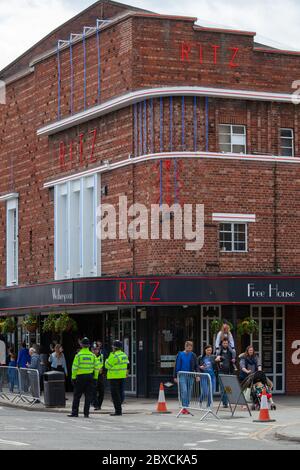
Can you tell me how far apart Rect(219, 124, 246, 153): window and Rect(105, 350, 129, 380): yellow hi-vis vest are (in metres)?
10.3

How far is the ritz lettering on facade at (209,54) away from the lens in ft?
131

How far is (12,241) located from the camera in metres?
51.8

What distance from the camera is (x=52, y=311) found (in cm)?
4469

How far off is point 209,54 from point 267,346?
944 centimetres

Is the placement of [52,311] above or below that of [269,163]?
below

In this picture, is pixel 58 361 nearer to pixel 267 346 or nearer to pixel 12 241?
pixel 267 346

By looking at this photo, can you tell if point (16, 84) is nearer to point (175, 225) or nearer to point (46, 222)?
point (46, 222)

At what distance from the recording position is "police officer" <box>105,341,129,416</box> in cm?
3141

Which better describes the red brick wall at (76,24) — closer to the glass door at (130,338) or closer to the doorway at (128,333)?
the doorway at (128,333)

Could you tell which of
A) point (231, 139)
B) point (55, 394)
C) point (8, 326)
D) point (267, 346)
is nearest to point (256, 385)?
point (55, 394)

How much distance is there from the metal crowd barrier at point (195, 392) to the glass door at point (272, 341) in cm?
843
